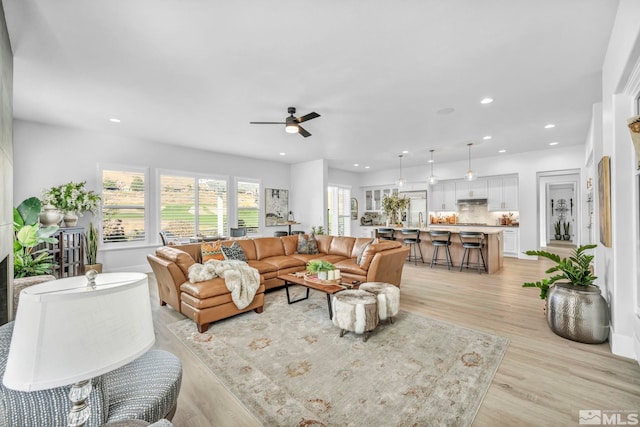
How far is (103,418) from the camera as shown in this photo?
1150 mm

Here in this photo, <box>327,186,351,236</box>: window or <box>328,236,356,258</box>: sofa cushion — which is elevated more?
<box>327,186,351,236</box>: window

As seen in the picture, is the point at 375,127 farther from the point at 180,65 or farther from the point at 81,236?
the point at 81,236

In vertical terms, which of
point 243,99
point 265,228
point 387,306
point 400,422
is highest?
point 243,99

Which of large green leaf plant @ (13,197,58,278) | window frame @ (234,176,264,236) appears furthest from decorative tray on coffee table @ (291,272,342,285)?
window frame @ (234,176,264,236)

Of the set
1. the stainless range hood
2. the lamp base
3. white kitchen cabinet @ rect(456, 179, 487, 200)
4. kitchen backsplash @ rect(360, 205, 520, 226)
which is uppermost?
white kitchen cabinet @ rect(456, 179, 487, 200)

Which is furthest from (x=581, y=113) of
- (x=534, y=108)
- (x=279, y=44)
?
(x=279, y=44)

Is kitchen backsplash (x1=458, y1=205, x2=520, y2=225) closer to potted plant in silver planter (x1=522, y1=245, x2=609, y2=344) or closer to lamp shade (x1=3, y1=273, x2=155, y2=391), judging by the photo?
potted plant in silver planter (x1=522, y1=245, x2=609, y2=344)

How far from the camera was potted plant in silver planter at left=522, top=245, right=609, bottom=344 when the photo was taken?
2.78 metres

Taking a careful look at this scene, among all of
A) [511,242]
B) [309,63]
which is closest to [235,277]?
[309,63]

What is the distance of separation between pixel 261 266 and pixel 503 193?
729 centimetres

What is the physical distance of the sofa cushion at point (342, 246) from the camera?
17.8ft

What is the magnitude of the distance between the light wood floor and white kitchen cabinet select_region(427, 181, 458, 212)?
5323 millimetres

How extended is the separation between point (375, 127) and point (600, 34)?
10.1ft

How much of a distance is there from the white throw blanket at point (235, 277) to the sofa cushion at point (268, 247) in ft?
4.85
